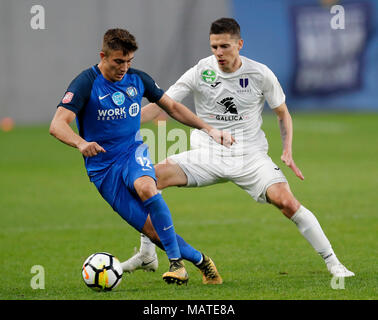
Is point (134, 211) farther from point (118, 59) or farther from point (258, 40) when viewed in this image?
point (258, 40)

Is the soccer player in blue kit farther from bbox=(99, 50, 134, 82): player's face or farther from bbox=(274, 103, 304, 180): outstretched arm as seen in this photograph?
bbox=(274, 103, 304, 180): outstretched arm

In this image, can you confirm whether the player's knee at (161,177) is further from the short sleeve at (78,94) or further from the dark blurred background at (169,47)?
the dark blurred background at (169,47)

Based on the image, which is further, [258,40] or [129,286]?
[258,40]

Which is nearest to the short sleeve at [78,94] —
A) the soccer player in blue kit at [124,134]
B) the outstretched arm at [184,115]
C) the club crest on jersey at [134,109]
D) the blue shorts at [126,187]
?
the soccer player in blue kit at [124,134]

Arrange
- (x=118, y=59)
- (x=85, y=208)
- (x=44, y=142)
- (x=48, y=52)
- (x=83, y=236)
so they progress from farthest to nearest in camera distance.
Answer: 1. (x=48, y=52)
2. (x=44, y=142)
3. (x=85, y=208)
4. (x=83, y=236)
5. (x=118, y=59)

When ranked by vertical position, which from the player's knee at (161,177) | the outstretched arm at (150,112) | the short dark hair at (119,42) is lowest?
the player's knee at (161,177)

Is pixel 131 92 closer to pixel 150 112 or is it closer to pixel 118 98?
pixel 118 98

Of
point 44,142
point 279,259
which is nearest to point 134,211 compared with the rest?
point 279,259

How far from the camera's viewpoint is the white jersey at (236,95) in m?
7.86

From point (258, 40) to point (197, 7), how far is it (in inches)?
93.2

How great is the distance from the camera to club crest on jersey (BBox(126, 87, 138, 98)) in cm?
705

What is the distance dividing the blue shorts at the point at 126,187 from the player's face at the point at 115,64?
715 millimetres

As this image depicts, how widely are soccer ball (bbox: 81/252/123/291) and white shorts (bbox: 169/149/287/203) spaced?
1.50 metres

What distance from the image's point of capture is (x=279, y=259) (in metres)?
8.31
